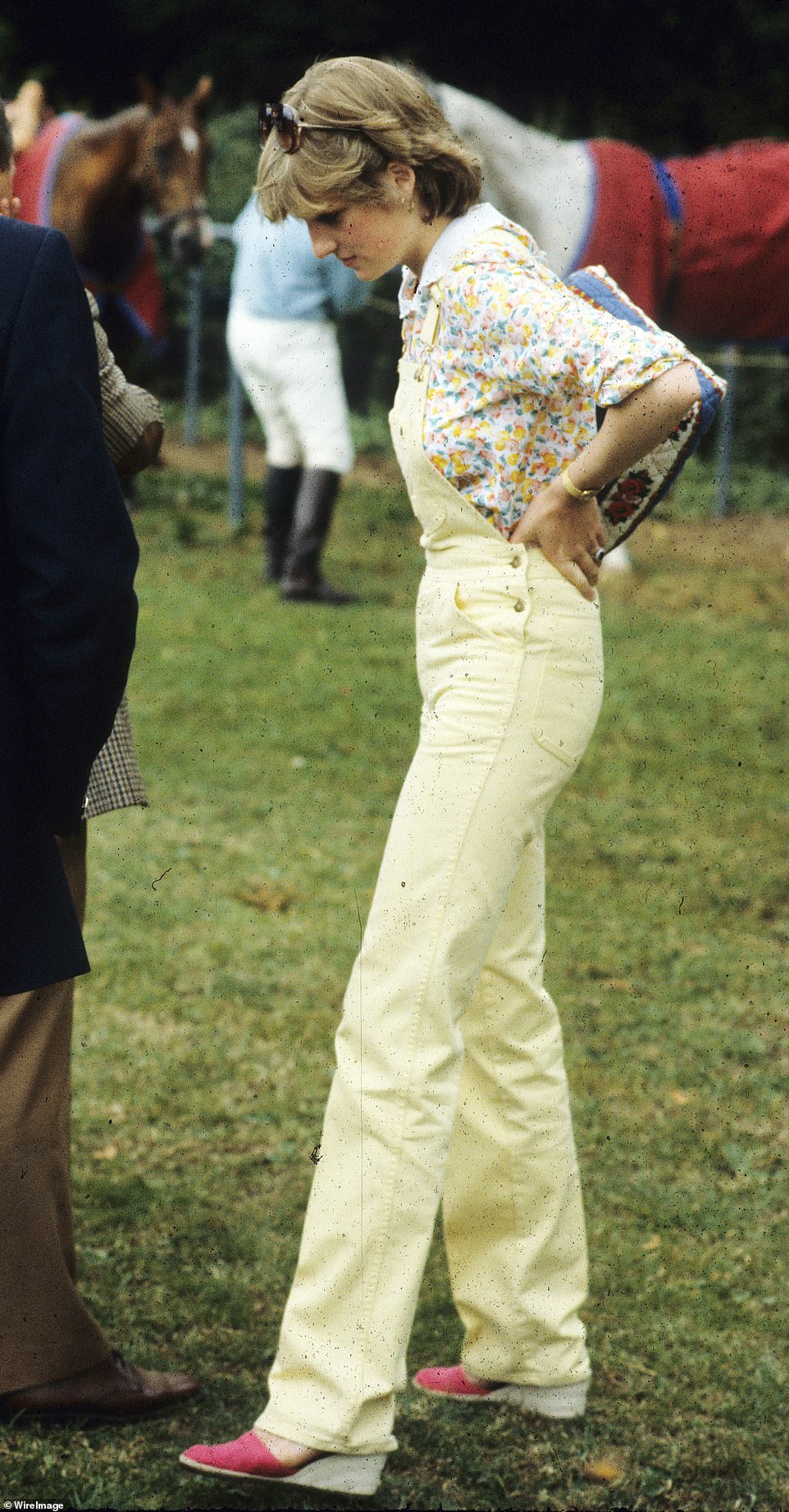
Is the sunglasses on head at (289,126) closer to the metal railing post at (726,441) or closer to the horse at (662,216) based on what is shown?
the horse at (662,216)

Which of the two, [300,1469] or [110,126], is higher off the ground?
[110,126]

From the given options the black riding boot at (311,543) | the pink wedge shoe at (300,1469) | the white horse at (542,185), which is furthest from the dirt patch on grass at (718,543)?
the pink wedge shoe at (300,1469)

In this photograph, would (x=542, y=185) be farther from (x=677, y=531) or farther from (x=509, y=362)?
(x=509, y=362)

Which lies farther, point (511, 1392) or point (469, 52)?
point (469, 52)

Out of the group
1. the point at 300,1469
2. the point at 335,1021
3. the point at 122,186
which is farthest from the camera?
the point at 122,186

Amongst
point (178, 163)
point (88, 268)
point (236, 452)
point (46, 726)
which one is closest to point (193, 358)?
Result: point (236, 452)

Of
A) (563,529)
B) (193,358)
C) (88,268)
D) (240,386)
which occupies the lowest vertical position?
(193,358)

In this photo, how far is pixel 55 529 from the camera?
7.34 ft

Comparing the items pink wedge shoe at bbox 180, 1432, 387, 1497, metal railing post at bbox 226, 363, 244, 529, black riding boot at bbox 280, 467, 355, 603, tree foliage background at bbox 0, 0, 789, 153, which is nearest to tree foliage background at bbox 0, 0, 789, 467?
tree foliage background at bbox 0, 0, 789, 153

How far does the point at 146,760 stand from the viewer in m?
6.52

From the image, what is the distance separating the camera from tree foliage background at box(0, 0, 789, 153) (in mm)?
18219

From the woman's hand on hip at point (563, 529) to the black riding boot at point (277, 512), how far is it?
6720mm

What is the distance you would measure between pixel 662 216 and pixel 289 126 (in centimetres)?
725

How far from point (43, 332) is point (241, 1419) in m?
1.81
